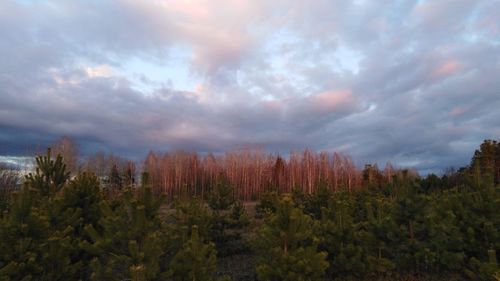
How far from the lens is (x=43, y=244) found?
8656 mm

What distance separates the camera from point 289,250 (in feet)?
31.0

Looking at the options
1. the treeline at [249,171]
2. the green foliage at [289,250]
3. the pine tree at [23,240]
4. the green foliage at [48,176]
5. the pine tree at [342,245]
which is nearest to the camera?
the pine tree at [23,240]

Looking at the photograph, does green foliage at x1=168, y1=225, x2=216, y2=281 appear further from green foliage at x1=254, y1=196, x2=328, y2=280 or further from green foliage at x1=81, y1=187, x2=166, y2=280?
green foliage at x1=254, y1=196, x2=328, y2=280

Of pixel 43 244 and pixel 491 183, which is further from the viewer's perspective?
pixel 491 183

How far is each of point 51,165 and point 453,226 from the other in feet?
45.5

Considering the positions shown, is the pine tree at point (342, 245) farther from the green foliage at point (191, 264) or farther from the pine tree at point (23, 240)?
the pine tree at point (23, 240)

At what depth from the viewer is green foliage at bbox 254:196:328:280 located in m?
8.91

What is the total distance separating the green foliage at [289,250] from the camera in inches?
351

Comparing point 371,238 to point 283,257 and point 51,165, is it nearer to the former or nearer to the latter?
point 283,257

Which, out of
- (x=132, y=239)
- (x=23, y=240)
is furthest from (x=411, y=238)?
(x=23, y=240)

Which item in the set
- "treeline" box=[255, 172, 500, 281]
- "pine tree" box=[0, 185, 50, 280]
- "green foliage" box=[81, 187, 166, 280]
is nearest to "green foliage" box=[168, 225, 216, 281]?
"green foliage" box=[81, 187, 166, 280]

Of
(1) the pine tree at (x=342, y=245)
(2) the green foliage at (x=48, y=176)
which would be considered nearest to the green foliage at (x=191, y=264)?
(1) the pine tree at (x=342, y=245)

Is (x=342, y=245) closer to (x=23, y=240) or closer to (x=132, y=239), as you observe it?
(x=132, y=239)

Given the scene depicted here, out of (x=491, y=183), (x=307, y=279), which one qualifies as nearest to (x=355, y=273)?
(x=307, y=279)
